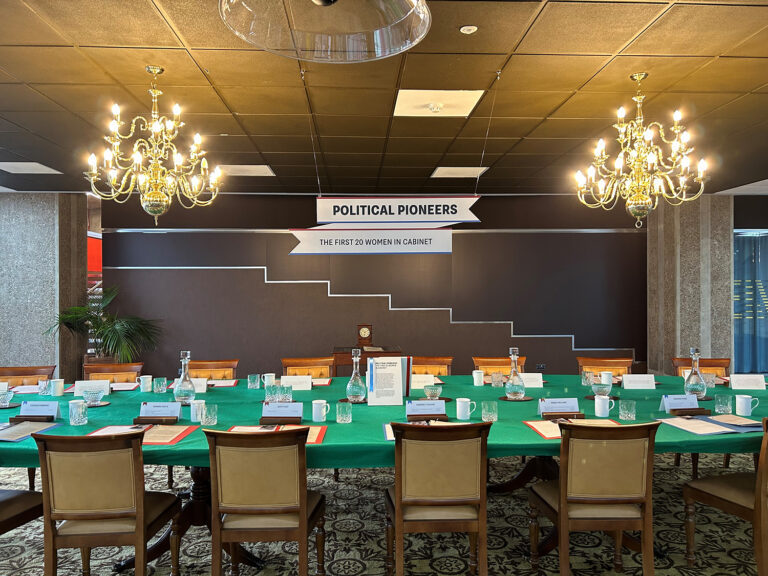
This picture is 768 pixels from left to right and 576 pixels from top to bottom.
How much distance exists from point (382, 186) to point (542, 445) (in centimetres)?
533

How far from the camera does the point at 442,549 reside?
295cm

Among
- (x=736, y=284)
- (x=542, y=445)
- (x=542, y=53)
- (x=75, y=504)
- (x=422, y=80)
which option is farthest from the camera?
(x=736, y=284)

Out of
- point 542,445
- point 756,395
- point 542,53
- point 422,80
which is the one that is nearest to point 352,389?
point 542,445

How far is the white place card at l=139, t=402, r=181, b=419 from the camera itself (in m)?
2.88

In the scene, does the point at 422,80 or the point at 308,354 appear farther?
the point at 308,354

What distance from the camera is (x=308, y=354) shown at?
25.6 ft

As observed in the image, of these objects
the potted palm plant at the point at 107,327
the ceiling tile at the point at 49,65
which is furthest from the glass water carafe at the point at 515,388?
the potted palm plant at the point at 107,327

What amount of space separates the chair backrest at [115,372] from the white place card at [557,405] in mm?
3072

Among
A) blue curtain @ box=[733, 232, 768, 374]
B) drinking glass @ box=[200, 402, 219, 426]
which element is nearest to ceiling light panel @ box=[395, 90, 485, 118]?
drinking glass @ box=[200, 402, 219, 426]

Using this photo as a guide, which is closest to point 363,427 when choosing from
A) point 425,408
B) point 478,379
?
point 425,408

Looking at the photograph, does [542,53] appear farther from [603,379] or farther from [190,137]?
[190,137]

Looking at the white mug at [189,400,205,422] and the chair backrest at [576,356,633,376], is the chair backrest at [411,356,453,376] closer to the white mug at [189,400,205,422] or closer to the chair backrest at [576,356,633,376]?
the chair backrest at [576,356,633,376]

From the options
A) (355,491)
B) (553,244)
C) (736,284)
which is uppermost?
(553,244)

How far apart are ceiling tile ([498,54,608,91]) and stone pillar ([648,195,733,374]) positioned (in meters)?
4.84
